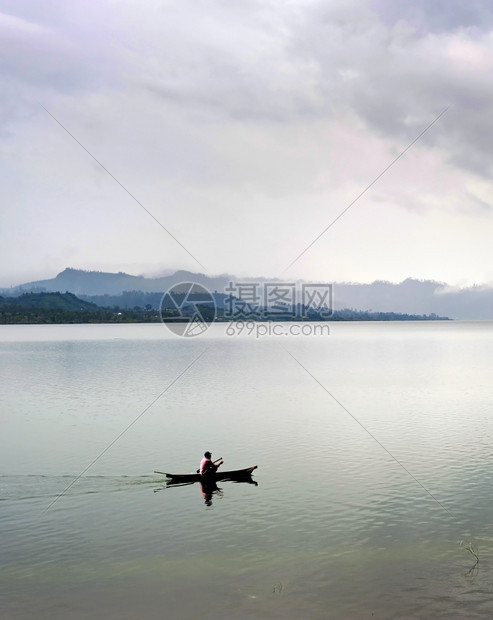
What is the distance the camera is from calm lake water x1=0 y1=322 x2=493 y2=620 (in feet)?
70.6

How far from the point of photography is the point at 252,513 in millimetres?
30781

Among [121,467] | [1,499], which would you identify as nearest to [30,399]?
[121,467]

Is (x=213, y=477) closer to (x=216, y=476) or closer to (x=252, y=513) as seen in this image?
(x=216, y=476)

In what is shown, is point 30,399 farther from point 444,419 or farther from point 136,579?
point 136,579

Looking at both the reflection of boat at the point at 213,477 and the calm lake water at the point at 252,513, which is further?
the reflection of boat at the point at 213,477

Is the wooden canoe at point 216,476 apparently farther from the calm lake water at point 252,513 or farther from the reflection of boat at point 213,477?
the calm lake water at point 252,513

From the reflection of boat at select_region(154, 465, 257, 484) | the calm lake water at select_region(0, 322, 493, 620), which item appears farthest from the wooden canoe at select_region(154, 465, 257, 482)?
the calm lake water at select_region(0, 322, 493, 620)

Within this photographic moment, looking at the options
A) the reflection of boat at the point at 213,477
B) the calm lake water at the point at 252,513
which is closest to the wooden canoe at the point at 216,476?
the reflection of boat at the point at 213,477

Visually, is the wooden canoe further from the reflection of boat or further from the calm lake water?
the calm lake water

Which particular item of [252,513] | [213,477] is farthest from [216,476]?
[252,513]

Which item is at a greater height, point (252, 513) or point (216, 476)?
point (216, 476)

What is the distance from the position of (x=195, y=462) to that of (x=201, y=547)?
16.6m

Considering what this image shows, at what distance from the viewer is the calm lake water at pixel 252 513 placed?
21.5 metres

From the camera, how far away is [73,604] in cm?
2109
